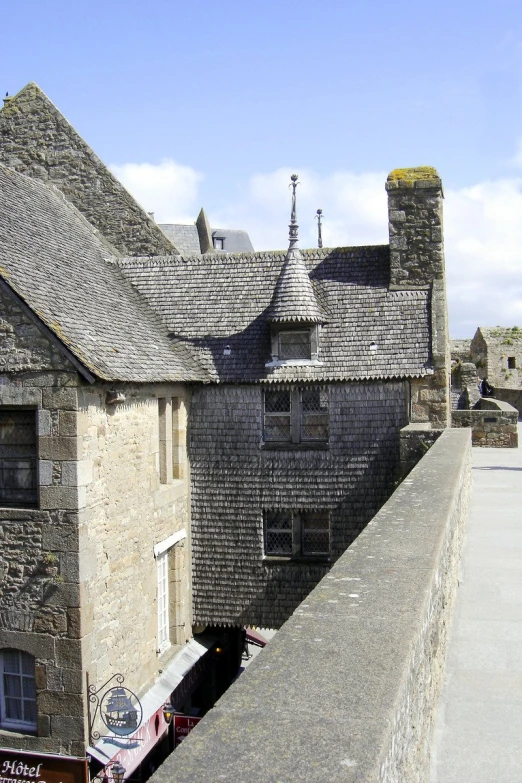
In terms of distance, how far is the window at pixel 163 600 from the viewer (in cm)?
1320

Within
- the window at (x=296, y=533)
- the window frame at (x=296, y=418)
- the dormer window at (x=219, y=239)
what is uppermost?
the dormer window at (x=219, y=239)

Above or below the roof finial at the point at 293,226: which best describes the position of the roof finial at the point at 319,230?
above

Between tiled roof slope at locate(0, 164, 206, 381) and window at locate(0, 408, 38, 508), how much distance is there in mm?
1335

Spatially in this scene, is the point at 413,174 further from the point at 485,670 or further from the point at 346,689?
the point at 346,689

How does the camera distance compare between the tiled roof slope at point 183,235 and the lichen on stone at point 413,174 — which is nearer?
the lichen on stone at point 413,174

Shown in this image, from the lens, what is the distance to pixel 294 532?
46.5ft

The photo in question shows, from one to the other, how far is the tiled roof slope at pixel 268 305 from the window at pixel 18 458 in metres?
4.20

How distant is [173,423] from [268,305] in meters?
2.89

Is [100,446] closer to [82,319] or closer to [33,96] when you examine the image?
[82,319]

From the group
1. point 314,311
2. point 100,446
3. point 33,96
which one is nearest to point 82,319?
point 100,446

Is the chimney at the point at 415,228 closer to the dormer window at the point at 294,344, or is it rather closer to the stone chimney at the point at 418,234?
the stone chimney at the point at 418,234

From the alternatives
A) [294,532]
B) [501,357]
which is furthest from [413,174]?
[501,357]

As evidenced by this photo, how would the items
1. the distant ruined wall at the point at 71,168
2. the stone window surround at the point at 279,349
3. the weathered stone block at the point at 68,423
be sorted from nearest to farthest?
1. the weathered stone block at the point at 68,423
2. the stone window surround at the point at 279,349
3. the distant ruined wall at the point at 71,168

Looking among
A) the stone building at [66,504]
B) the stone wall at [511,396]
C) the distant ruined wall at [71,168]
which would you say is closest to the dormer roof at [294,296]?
the stone building at [66,504]
